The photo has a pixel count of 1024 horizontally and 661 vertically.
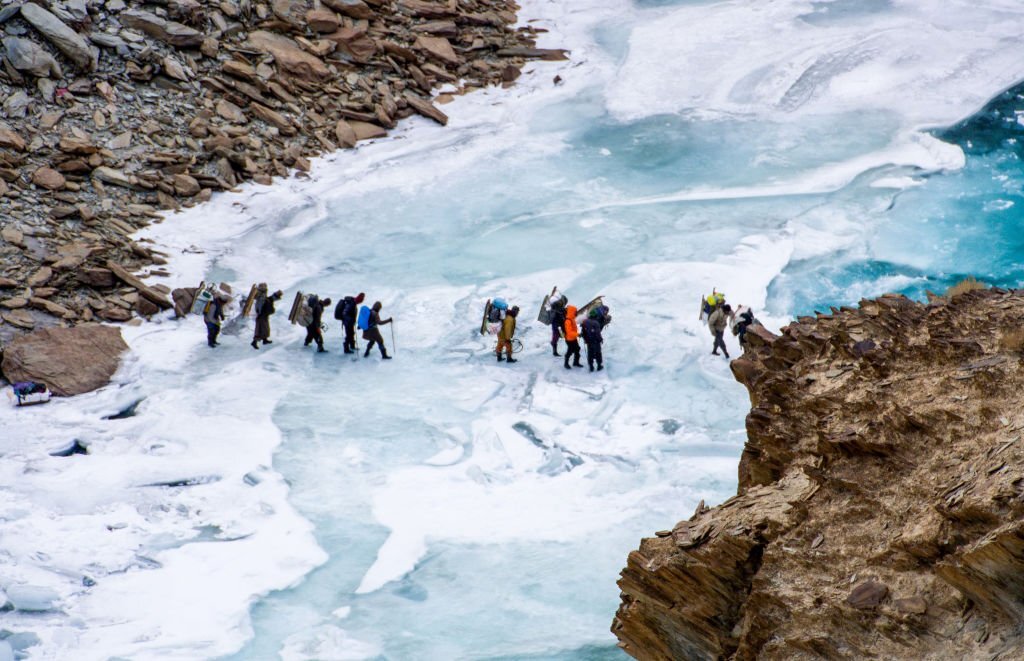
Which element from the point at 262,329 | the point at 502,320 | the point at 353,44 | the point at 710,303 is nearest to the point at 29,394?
the point at 262,329

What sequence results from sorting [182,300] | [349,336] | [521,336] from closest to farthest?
A: [349,336]
[521,336]
[182,300]

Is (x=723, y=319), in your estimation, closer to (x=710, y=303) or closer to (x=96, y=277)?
(x=710, y=303)

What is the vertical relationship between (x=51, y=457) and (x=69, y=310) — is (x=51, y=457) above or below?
below

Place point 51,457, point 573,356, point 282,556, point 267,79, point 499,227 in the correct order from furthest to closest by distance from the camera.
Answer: point 267,79
point 499,227
point 573,356
point 51,457
point 282,556

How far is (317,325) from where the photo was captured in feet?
58.9

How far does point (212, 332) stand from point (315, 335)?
176 cm

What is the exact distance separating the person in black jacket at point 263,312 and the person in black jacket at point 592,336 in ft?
17.6

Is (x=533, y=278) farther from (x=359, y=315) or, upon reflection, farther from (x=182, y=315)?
(x=182, y=315)

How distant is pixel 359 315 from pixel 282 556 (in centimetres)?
577

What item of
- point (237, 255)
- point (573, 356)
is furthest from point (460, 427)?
point (237, 255)

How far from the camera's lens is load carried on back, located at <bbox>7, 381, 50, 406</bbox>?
16406 millimetres

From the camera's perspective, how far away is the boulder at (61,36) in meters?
23.2

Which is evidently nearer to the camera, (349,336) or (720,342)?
(720,342)

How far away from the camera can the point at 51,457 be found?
15.1m
